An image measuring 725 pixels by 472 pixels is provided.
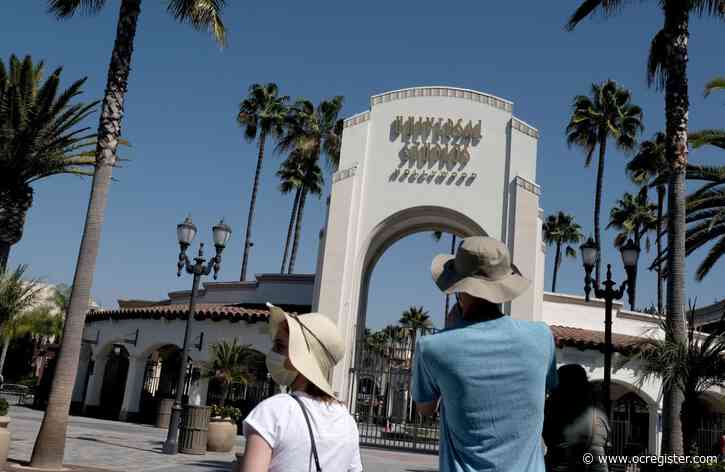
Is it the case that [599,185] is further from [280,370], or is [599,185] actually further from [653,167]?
[280,370]

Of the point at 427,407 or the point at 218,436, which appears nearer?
the point at 427,407

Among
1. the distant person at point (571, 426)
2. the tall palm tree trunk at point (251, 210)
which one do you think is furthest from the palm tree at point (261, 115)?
the distant person at point (571, 426)

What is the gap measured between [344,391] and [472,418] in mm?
19127

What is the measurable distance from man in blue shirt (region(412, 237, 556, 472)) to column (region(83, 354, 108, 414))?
2877cm

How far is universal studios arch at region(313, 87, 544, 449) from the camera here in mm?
21688

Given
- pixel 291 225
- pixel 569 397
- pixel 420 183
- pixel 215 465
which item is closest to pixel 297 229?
pixel 291 225

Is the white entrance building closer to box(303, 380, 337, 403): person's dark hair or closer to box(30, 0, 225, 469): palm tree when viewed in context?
box(30, 0, 225, 469): palm tree

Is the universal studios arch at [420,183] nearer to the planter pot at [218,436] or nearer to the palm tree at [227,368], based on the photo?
the palm tree at [227,368]

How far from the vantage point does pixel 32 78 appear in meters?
21.7

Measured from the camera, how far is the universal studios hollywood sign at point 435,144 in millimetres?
22438

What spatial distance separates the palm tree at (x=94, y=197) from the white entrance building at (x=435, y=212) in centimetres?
974

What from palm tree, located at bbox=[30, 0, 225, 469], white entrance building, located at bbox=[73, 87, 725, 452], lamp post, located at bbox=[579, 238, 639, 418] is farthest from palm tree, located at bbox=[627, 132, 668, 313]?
palm tree, located at bbox=[30, 0, 225, 469]

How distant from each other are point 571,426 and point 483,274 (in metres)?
1.51

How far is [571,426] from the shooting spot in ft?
11.9
